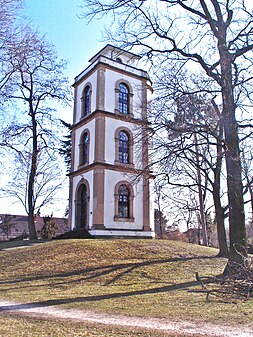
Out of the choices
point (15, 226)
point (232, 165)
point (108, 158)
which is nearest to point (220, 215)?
point (232, 165)

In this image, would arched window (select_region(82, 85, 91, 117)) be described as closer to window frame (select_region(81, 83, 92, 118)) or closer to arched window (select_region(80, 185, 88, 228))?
window frame (select_region(81, 83, 92, 118))

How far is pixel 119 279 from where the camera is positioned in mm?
12984

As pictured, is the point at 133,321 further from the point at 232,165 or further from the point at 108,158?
the point at 108,158

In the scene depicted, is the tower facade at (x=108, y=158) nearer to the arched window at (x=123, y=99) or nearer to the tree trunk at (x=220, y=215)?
the arched window at (x=123, y=99)

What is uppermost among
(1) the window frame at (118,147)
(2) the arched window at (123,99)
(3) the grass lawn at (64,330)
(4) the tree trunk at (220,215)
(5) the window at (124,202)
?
(2) the arched window at (123,99)

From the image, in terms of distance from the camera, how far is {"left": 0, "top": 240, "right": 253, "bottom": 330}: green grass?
7.83 m

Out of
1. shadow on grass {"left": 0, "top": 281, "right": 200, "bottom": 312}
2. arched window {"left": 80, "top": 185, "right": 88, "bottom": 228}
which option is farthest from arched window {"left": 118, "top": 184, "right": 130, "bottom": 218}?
shadow on grass {"left": 0, "top": 281, "right": 200, "bottom": 312}

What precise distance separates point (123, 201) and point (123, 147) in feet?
13.4

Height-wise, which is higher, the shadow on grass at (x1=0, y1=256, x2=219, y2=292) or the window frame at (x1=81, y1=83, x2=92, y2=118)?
the window frame at (x1=81, y1=83, x2=92, y2=118)

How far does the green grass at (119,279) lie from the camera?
783 centimetres

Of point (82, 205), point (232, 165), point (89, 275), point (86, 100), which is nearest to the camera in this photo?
point (232, 165)

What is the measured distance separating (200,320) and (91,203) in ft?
60.7

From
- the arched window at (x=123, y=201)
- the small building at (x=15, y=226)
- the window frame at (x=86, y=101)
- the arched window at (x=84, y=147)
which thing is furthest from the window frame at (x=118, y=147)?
the small building at (x=15, y=226)

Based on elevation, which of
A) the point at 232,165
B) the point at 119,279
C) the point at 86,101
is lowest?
the point at 119,279
